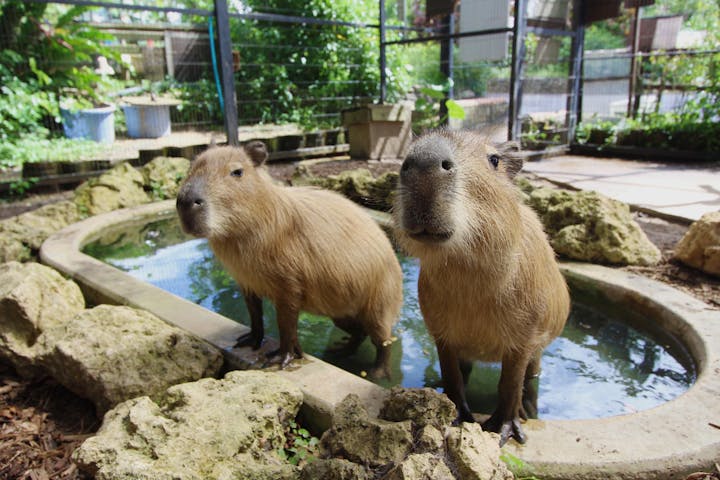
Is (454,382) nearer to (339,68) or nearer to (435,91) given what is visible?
(435,91)

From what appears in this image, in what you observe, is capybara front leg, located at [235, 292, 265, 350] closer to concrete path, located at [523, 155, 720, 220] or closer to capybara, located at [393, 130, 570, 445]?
capybara, located at [393, 130, 570, 445]

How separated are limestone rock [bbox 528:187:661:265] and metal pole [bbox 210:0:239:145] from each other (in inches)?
199

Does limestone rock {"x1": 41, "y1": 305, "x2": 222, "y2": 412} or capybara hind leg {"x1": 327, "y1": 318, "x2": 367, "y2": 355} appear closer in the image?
limestone rock {"x1": 41, "y1": 305, "x2": 222, "y2": 412}

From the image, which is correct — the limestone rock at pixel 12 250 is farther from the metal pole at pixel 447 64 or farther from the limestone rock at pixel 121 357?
the metal pole at pixel 447 64

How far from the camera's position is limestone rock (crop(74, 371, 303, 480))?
1787 mm

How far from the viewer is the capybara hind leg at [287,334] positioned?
2.74m

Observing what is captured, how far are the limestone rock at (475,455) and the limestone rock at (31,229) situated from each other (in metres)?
4.45

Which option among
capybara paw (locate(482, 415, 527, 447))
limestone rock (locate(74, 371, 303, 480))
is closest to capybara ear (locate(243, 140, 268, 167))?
limestone rock (locate(74, 371, 303, 480))

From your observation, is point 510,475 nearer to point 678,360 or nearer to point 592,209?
point 678,360

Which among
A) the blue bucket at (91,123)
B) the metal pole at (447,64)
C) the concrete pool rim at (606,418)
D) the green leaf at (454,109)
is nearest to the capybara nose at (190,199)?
the concrete pool rim at (606,418)

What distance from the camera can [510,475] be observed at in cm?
165

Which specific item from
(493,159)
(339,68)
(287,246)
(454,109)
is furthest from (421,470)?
(339,68)

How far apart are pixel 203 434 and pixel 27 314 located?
1.70 meters

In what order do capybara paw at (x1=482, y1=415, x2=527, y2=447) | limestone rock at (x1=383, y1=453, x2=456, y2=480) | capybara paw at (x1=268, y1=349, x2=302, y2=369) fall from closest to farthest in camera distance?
limestone rock at (x1=383, y1=453, x2=456, y2=480)
capybara paw at (x1=482, y1=415, x2=527, y2=447)
capybara paw at (x1=268, y1=349, x2=302, y2=369)
